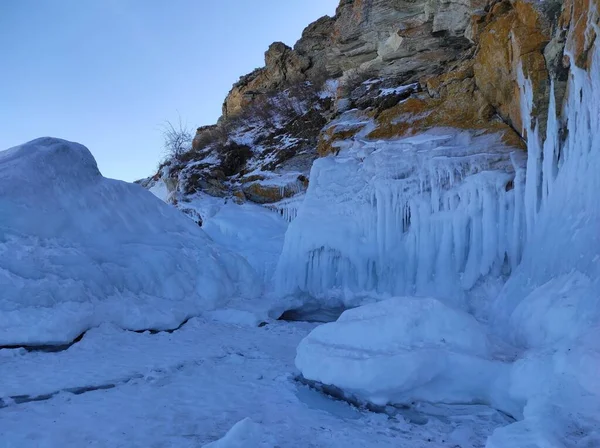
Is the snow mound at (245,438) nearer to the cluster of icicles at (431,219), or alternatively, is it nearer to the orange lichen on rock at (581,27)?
the cluster of icicles at (431,219)

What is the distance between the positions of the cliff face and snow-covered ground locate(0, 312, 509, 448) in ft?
20.9

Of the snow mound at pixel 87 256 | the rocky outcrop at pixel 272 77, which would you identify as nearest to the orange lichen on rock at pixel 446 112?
the snow mound at pixel 87 256

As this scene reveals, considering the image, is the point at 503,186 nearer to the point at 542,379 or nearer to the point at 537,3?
the point at 537,3

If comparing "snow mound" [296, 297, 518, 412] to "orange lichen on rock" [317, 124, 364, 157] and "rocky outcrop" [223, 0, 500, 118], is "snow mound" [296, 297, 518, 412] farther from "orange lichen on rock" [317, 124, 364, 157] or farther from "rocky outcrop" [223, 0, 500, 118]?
"rocky outcrop" [223, 0, 500, 118]

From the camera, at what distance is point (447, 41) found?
1577 centimetres

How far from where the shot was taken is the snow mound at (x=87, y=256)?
264 inches

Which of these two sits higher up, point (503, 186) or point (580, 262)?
point (503, 186)

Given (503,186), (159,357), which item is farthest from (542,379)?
(503,186)

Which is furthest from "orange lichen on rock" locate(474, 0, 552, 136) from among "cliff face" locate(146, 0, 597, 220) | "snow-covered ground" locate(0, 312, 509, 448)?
"snow-covered ground" locate(0, 312, 509, 448)

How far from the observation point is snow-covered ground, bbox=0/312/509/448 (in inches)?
146

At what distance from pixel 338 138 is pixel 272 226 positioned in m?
4.16

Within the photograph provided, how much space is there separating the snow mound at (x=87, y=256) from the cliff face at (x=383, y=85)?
5900mm

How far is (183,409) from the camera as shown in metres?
4.42

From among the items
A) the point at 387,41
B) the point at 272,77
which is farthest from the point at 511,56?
the point at 272,77
